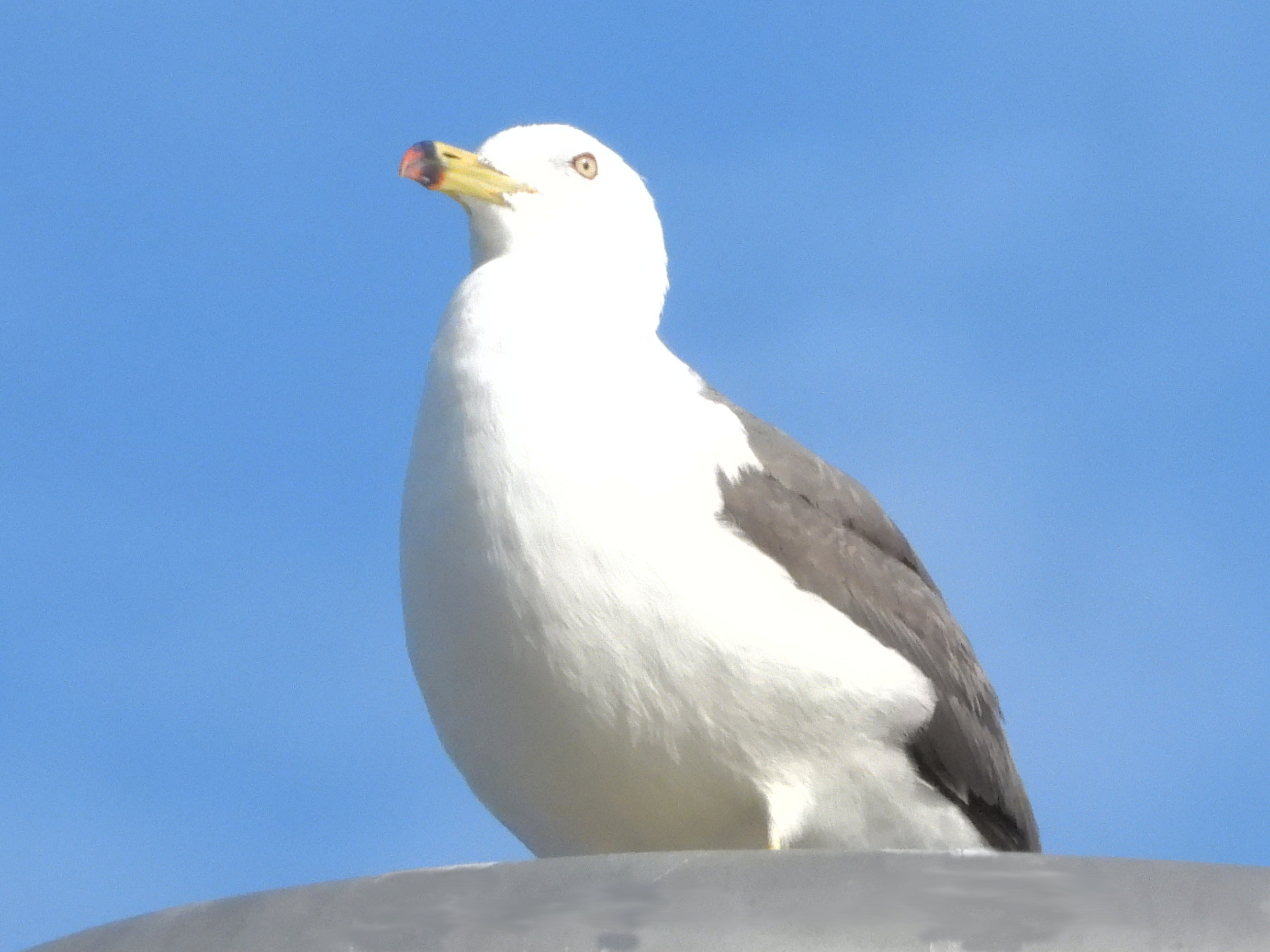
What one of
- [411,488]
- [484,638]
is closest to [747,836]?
[484,638]

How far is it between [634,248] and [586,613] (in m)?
1.93

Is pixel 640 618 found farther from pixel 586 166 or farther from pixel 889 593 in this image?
pixel 586 166

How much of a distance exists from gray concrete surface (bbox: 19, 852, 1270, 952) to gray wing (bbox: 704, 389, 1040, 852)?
8.79 ft

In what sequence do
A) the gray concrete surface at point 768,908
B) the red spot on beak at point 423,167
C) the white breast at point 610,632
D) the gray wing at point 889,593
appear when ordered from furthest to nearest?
1. the red spot on beak at point 423,167
2. the gray wing at point 889,593
3. the white breast at point 610,632
4. the gray concrete surface at point 768,908

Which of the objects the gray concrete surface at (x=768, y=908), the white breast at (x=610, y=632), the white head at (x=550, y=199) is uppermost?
the white head at (x=550, y=199)

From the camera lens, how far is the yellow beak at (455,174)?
268 inches

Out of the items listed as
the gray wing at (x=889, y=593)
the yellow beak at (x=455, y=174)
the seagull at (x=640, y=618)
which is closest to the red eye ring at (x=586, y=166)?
the yellow beak at (x=455, y=174)

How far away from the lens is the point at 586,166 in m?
7.16

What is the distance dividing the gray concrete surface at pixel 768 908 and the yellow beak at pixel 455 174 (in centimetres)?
368

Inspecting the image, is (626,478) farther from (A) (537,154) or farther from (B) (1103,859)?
(B) (1103,859)

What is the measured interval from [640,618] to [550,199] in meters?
1.96

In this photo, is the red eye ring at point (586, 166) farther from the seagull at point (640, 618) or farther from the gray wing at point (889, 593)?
the gray wing at point (889, 593)

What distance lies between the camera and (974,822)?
21.6ft

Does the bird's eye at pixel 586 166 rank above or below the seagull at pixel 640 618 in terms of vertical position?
above
